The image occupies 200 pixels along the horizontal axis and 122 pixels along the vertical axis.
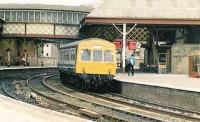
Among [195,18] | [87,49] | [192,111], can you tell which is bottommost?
[192,111]

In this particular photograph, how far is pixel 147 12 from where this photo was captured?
37.5m

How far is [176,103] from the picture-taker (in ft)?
66.0

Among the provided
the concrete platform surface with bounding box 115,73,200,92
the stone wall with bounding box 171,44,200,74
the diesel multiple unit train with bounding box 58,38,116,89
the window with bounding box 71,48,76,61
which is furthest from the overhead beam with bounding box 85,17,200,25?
the diesel multiple unit train with bounding box 58,38,116,89

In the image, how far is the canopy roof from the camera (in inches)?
1428

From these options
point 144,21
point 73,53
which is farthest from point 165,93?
point 144,21

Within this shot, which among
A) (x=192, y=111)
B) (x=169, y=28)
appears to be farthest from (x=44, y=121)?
(x=169, y=28)


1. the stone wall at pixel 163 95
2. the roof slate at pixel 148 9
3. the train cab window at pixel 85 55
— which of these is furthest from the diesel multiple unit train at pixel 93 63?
the roof slate at pixel 148 9

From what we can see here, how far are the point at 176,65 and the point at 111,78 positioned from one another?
1090 cm

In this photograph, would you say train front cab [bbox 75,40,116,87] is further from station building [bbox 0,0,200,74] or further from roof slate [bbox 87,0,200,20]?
roof slate [bbox 87,0,200,20]

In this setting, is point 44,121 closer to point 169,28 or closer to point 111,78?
point 111,78

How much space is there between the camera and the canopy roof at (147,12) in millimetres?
36281

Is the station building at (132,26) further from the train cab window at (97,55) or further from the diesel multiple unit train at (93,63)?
the train cab window at (97,55)

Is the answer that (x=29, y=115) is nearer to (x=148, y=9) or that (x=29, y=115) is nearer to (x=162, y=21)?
(x=162, y=21)

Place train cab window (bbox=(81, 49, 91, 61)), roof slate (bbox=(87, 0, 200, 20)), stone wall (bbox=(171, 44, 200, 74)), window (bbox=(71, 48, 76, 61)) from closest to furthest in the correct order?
train cab window (bbox=(81, 49, 91, 61)) < window (bbox=(71, 48, 76, 61)) < stone wall (bbox=(171, 44, 200, 74)) < roof slate (bbox=(87, 0, 200, 20))
